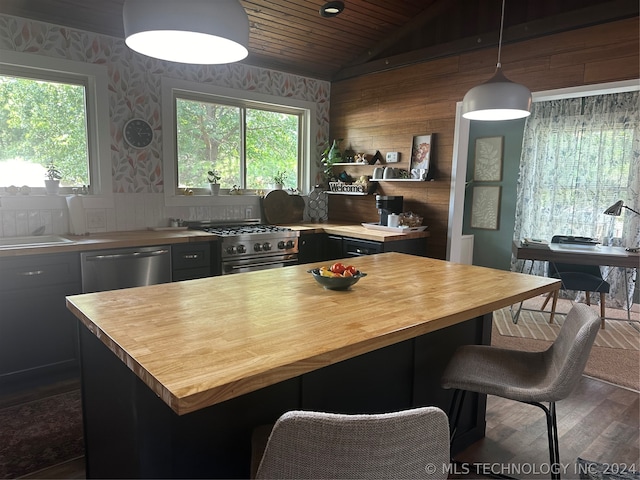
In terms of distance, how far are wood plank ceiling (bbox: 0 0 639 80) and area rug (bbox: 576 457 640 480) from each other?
2.78m

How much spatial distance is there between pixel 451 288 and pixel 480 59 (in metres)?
2.55

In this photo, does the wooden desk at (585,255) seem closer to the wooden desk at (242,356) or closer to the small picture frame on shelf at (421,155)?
the small picture frame on shelf at (421,155)

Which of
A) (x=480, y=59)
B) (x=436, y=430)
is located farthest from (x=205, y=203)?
(x=436, y=430)

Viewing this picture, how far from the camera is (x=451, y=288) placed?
1969mm

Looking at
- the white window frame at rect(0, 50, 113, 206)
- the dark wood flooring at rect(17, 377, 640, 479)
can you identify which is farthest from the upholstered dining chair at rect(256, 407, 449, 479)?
the white window frame at rect(0, 50, 113, 206)

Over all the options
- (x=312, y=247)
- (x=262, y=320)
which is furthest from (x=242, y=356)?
(x=312, y=247)

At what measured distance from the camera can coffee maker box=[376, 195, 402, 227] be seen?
4.21 meters

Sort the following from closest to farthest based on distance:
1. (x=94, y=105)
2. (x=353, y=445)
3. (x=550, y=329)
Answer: (x=353, y=445), (x=94, y=105), (x=550, y=329)

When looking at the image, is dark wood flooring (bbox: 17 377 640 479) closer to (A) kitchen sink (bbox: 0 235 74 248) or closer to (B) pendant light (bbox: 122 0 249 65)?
(A) kitchen sink (bbox: 0 235 74 248)

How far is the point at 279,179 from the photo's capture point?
→ 4.72m

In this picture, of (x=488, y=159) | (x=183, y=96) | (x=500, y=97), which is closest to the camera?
(x=500, y=97)

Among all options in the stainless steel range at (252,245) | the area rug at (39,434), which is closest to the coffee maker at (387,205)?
the stainless steel range at (252,245)

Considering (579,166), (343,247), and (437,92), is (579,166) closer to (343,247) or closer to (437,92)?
(437,92)

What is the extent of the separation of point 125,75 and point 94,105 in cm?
36
